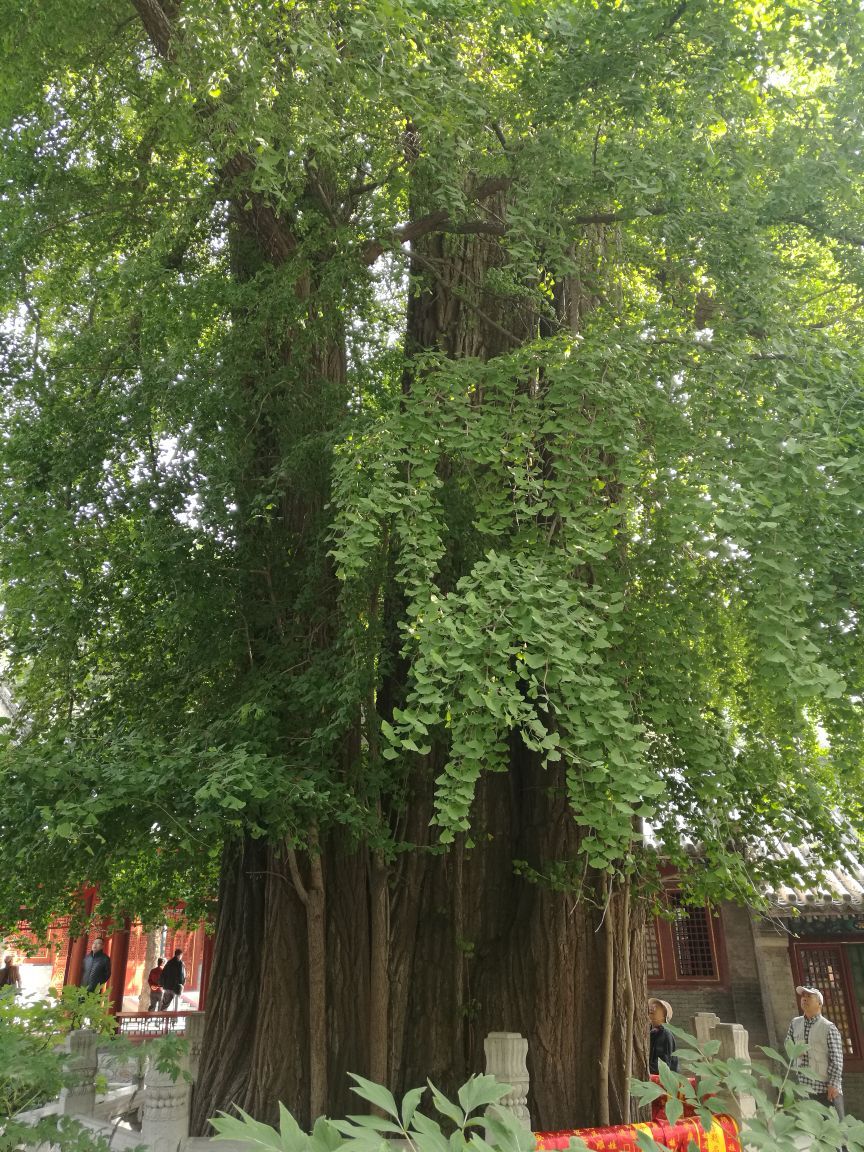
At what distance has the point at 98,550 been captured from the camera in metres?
6.07

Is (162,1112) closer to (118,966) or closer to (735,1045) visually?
(735,1045)

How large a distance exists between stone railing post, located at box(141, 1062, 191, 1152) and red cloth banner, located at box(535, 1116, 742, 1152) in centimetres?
181

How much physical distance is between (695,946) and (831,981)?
1648 millimetres

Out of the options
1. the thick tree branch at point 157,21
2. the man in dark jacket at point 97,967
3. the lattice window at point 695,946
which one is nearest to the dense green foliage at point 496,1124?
the thick tree branch at point 157,21

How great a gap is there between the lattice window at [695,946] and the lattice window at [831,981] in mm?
1138

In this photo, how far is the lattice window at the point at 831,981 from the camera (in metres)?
10.1

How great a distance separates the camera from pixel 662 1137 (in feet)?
12.5

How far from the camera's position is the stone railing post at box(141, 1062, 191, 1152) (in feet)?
14.1

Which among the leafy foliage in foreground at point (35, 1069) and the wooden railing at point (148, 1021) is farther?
the wooden railing at point (148, 1021)

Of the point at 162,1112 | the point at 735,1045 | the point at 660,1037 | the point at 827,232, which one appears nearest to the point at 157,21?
the point at 827,232

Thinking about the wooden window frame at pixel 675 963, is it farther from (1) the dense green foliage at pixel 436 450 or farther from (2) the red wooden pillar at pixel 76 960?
(2) the red wooden pillar at pixel 76 960

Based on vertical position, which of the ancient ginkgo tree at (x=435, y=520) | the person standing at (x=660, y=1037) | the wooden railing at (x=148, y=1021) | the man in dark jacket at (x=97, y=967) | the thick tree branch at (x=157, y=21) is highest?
the thick tree branch at (x=157, y=21)

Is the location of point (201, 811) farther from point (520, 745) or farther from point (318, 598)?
point (520, 745)

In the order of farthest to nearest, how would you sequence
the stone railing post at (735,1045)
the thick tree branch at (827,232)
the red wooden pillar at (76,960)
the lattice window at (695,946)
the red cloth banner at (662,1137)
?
the red wooden pillar at (76,960)
the lattice window at (695,946)
the thick tree branch at (827,232)
the stone railing post at (735,1045)
the red cloth banner at (662,1137)
